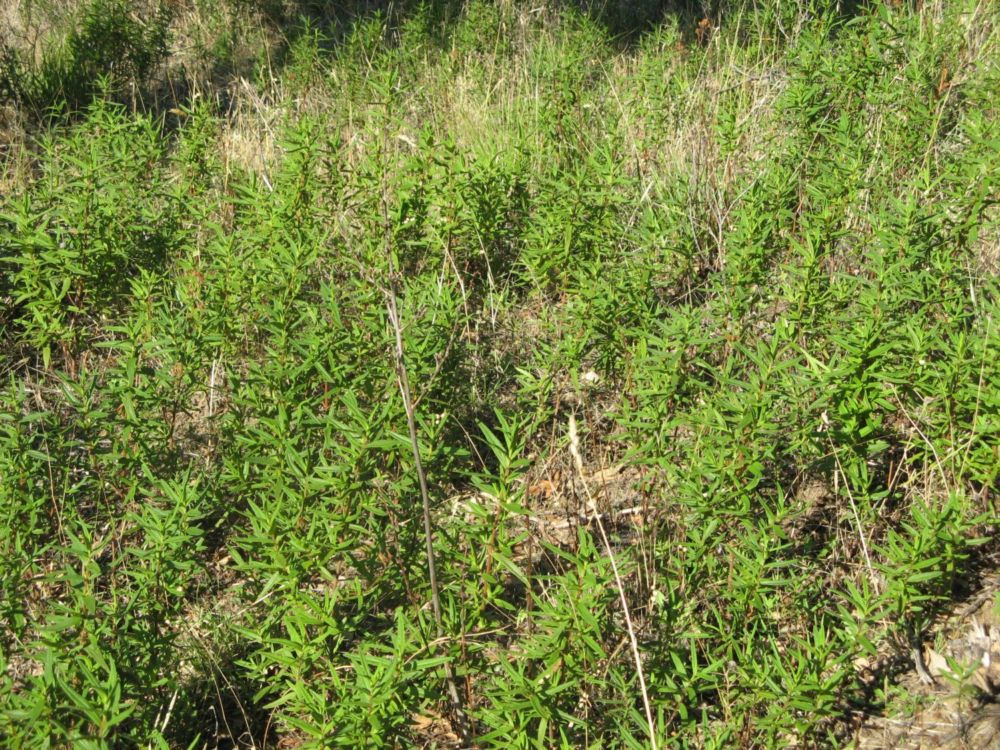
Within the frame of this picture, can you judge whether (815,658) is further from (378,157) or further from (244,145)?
(244,145)

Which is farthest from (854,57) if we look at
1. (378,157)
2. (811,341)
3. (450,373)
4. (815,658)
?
(815,658)

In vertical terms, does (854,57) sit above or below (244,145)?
above

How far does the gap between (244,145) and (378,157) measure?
1.89 metres

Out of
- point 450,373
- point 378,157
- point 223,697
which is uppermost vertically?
point 378,157

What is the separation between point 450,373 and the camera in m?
4.20

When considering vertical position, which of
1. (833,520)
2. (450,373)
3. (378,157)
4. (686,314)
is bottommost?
(833,520)

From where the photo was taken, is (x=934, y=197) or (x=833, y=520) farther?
(x=934, y=197)

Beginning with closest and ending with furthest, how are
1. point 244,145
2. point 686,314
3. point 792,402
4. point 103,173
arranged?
point 792,402 < point 686,314 < point 103,173 < point 244,145

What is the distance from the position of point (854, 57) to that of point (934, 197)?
3.46 feet

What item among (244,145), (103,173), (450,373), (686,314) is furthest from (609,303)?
(244,145)

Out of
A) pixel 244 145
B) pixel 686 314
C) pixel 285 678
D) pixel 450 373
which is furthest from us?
pixel 244 145

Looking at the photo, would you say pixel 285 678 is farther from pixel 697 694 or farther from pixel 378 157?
pixel 378 157

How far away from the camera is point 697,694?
3.21 meters

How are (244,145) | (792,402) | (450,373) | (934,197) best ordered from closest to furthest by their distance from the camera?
(792,402), (450,373), (934,197), (244,145)
